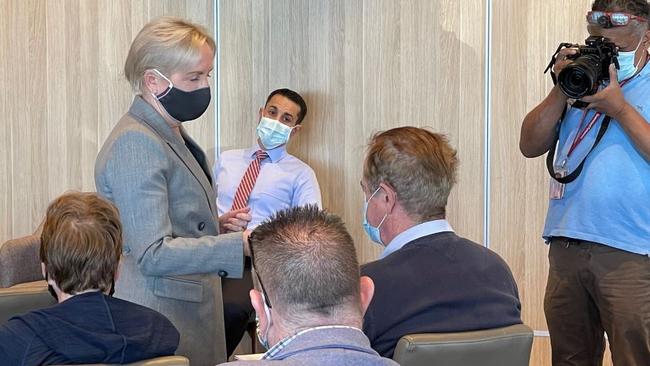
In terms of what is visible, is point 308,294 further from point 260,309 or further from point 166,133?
point 166,133

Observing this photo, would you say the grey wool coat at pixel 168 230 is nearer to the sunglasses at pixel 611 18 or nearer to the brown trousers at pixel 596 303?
the brown trousers at pixel 596 303

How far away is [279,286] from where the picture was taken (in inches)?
67.2

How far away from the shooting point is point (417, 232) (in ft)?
8.51

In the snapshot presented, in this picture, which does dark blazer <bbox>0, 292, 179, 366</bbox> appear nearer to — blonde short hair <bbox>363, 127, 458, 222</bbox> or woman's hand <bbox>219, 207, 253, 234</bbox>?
blonde short hair <bbox>363, 127, 458, 222</bbox>

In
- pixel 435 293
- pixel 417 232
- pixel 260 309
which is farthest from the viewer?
pixel 417 232

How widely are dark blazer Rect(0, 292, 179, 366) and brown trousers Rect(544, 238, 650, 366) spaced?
5.13ft

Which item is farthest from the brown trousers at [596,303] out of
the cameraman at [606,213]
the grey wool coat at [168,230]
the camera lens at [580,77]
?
the grey wool coat at [168,230]

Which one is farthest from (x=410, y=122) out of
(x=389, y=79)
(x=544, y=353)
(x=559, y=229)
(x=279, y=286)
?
(x=279, y=286)

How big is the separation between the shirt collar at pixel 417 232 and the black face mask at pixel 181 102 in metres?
0.78

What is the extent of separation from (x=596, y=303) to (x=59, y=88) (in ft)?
10.7

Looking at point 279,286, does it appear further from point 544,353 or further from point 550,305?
point 544,353

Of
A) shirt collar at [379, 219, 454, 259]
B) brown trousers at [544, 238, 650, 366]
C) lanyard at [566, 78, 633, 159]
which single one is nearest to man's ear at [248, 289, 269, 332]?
shirt collar at [379, 219, 454, 259]

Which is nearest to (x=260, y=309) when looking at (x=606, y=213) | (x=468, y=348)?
(x=468, y=348)

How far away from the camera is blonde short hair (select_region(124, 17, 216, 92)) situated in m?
2.88
